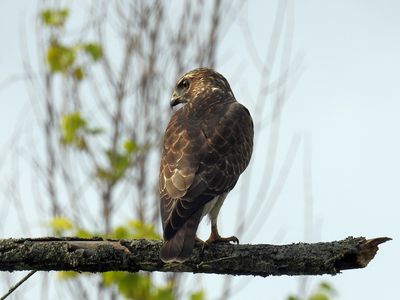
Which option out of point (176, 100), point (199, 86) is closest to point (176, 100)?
point (176, 100)

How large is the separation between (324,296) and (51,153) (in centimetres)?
403

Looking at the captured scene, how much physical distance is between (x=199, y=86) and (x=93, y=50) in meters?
1.46

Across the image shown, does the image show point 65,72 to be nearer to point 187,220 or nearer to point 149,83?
point 149,83

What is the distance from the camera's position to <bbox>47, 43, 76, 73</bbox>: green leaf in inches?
476

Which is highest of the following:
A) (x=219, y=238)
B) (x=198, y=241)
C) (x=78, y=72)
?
(x=78, y=72)

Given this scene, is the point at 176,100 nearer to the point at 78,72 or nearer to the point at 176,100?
the point at 176,100

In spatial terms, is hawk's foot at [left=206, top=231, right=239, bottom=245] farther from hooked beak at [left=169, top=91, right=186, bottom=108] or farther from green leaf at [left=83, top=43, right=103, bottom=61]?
Answer: green leaf at [left=83, top=43, right=103, bottom=61]

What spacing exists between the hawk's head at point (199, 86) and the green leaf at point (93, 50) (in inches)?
39.3

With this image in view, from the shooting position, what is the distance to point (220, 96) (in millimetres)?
10148

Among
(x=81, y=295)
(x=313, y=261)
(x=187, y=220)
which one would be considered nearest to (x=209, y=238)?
(x=187, y=220)

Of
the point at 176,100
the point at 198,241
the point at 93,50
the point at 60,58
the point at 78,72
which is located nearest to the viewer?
the point at 198,241

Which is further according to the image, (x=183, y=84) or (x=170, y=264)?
(x=183, y=84)

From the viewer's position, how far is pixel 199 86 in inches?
412

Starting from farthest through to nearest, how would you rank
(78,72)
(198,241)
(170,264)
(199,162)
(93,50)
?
(78,72), (93,50), (199,162), (198,241), (170,264)
